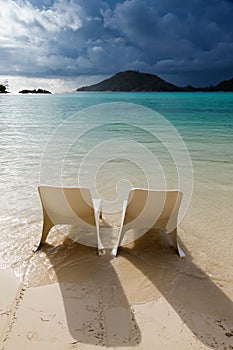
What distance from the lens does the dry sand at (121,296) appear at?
263 cm

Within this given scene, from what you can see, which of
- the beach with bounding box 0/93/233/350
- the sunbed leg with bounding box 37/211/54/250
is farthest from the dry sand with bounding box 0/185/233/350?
the sunbed leg with bounding box 37/211/54/250

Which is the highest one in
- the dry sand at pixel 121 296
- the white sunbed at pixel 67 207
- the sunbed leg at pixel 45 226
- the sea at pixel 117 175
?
the white sunbed at pixel 67 207

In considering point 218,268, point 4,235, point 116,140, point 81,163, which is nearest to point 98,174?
point 81,163

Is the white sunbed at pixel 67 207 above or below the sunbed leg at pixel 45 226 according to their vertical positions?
above

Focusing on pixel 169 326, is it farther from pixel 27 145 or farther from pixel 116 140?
pixel 116 140

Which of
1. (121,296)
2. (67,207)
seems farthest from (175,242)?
(67,207)

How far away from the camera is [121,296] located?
319 cm

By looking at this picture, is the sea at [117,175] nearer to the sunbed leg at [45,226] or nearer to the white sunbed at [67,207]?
the sunbed leg at [45,226]

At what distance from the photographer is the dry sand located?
263 centimetres

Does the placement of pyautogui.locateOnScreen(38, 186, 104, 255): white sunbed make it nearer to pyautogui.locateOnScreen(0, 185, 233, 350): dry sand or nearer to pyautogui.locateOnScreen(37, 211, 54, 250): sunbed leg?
pyautogui.locateOnScreen(37, 211, 54, 250): sunbed leg

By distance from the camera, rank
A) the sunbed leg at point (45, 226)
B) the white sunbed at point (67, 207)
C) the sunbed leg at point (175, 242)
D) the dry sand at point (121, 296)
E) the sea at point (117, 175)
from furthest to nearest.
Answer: the sea at point (117, 175), the sunbed leg at point (45, 226), the sunbed leg at point (175, 242), the white sunbed at point (67, 207), the dry sand at point (121, 296)

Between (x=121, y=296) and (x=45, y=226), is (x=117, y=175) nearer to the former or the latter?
(x=45, y=226)

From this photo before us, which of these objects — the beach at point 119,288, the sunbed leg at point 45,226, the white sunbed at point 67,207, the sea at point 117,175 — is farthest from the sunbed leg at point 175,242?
the sunbed leg at point 45,226

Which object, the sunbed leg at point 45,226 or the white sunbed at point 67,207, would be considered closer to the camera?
the white sunbed at point 67,207
